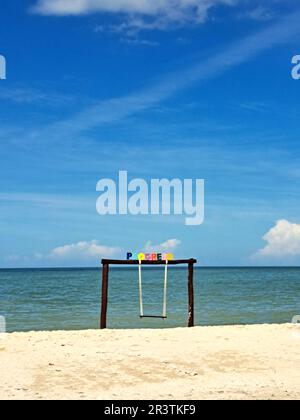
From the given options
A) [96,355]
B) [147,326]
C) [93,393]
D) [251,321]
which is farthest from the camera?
[251,321]

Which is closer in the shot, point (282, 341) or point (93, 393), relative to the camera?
point (93, 393)

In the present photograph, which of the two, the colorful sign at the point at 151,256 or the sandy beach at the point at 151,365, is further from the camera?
the colorful sign at the point at 151,256

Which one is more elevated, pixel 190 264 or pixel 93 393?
pixel 190 264

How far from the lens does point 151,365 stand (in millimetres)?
13320

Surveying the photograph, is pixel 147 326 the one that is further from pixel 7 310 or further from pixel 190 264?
pixel 7 310

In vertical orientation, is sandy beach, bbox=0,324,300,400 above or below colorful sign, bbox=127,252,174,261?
below

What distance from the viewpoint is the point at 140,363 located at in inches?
534

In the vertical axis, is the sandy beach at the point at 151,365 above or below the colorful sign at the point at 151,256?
below

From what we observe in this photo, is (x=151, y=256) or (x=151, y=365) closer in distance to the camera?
(x=151, y=365)

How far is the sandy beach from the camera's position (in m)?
11.0

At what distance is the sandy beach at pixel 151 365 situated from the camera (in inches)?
432

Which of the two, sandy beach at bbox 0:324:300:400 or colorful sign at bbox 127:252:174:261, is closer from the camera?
sandy beach at bbox 0:324:300:400
